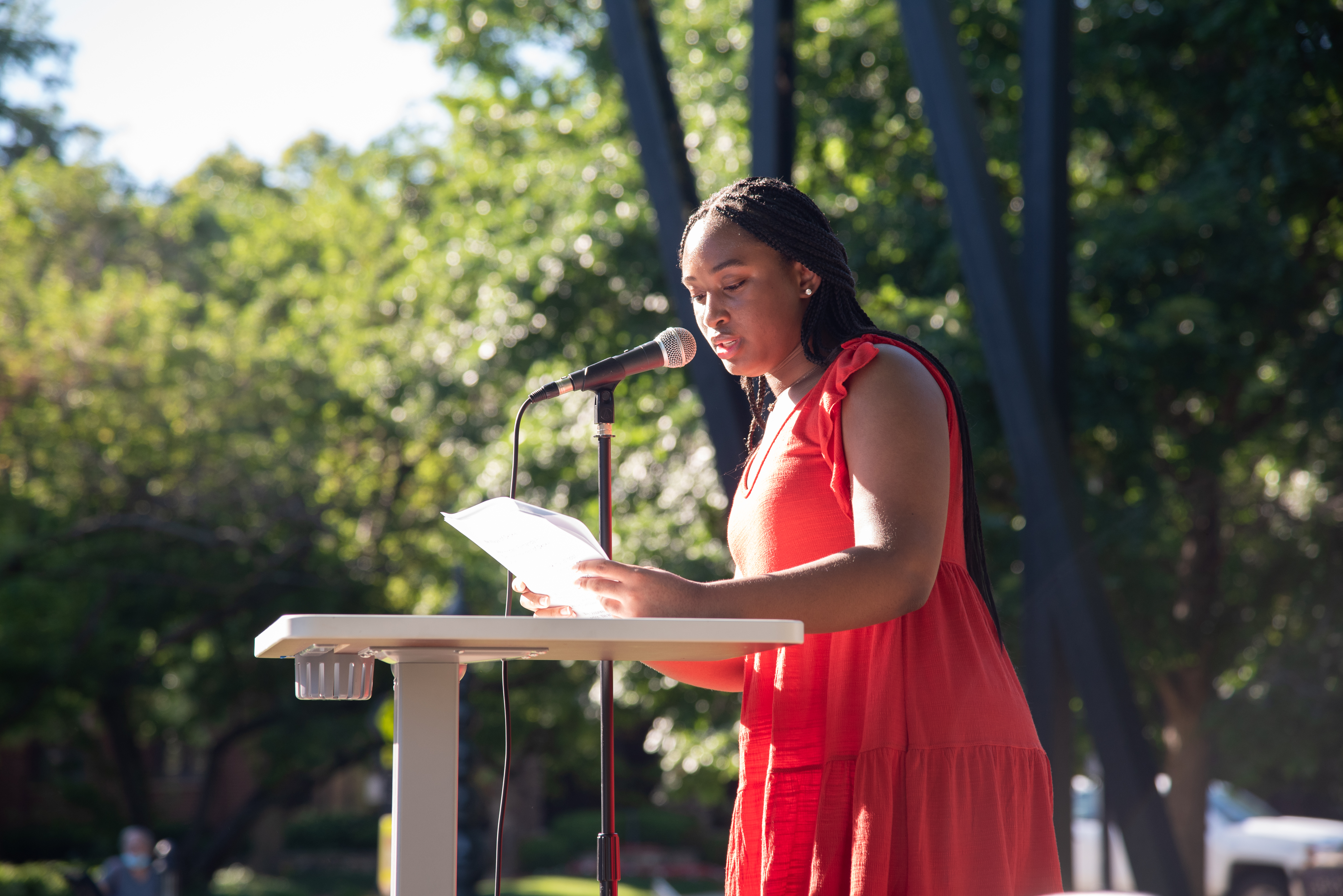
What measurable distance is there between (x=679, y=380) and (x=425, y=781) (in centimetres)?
784

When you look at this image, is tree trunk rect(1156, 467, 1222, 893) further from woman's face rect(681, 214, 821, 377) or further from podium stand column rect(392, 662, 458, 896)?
podium stand column rect(392, 662, 458, 896)

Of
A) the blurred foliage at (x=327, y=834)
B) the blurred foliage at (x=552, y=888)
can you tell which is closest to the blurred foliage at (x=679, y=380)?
the blurred foliage at (x=552, y=888)

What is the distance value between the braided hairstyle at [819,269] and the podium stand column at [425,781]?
674 mm

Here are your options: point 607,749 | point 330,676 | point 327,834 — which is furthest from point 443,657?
point 327,834

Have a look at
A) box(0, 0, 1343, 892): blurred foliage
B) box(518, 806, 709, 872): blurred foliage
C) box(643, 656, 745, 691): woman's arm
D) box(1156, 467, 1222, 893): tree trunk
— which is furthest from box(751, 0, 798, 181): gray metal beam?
box(518, 806, 709, 872): blurred foliage

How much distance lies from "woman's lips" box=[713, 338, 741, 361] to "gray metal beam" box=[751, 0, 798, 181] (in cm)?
273

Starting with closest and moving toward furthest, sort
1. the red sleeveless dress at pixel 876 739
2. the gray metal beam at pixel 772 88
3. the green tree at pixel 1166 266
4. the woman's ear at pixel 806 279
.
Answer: the red sleeveless dress at pixel 876 739
the woman's ear at pixel 806 279
the gray metal beam at pixel 772 88
the green tree at pixel 1166 266

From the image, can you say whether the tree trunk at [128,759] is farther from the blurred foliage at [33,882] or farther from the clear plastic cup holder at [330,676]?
the clear plastic cup holder at [330,676]

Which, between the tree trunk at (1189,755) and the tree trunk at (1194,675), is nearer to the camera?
the tree trunk at (1194,675)

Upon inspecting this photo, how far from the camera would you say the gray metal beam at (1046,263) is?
4.38m

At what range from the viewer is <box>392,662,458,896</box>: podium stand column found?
55.2 inches

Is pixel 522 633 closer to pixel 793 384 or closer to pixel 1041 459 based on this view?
pixel 793 384

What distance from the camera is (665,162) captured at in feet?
14.5

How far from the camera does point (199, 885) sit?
1600 cm
